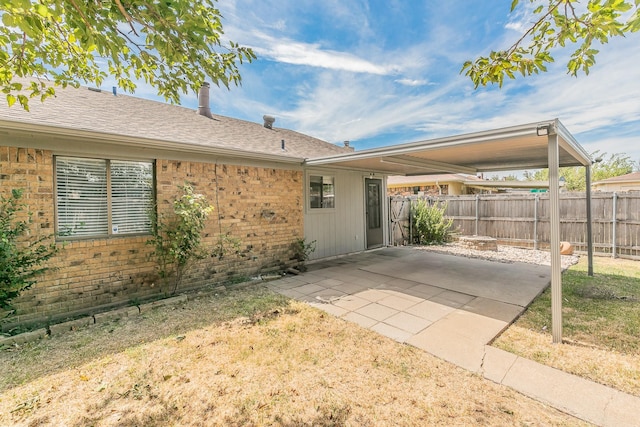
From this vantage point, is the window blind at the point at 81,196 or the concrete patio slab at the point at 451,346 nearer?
the concrete patio slab at the point at 451,346

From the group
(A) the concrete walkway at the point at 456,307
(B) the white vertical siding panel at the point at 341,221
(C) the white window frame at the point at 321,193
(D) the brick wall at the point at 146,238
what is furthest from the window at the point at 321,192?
(A) the concrete walkway at the point at 456,307

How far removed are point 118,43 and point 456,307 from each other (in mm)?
5159

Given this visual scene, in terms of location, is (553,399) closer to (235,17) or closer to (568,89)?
(235,17)

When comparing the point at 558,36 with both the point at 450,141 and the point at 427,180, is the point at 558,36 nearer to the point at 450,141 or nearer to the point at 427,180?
the point at 450,141

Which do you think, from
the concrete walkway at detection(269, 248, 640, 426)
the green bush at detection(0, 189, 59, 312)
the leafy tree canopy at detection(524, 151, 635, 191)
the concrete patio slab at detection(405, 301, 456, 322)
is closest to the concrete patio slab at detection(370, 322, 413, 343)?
the concrete walkway at detection(269, 248, 640, 426)

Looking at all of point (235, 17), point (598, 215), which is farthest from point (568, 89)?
point (235, 17)

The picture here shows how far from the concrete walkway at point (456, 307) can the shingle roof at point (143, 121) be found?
3220 millimetres

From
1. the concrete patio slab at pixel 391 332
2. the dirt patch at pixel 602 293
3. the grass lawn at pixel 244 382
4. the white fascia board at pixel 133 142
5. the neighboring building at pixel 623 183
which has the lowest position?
the grass lawn at pixel 244 382

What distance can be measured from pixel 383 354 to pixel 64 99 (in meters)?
6.96

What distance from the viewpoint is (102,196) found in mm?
4598

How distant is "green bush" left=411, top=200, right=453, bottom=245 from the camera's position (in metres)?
10.9

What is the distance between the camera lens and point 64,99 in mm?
5418

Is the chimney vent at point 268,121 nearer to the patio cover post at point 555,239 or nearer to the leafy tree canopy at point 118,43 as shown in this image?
the leafy tree canopy at point 118,43

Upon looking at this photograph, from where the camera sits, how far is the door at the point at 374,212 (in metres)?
9.62
